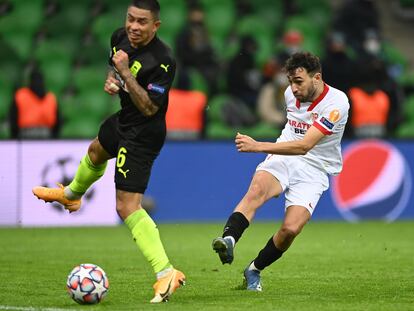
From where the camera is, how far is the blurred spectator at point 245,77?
17428 millimetres

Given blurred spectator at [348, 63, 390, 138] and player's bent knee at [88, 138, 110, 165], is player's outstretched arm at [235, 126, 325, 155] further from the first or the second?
blurred spectator at [348, 63, 390, 138]

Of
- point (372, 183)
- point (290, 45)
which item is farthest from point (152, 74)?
point (290, 45)

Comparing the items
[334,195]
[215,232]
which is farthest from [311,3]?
[215,232]

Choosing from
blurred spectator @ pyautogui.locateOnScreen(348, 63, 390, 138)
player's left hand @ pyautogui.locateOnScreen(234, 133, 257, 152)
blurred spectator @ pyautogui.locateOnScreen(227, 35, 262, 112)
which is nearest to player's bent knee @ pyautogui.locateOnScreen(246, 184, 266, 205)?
player's left hand @ pyautogui.locateOnScreen(234, 133, 257, 152)

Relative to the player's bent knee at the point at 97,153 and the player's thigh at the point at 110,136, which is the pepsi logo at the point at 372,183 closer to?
the player's bent knee at the point at 97,153

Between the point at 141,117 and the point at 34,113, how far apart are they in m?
7.82

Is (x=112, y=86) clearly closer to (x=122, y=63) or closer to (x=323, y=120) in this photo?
(x=122, y=63)

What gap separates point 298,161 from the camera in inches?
359

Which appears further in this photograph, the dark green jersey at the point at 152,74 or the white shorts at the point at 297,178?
the white shorts at the point at 297,178

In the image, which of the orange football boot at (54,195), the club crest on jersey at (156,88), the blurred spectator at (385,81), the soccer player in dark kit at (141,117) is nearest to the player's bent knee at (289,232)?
the soccer player in dark kit at (141,117)

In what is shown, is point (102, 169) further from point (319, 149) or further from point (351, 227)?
point (351, 227)

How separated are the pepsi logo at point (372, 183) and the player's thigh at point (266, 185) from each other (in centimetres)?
719

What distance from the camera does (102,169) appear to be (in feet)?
29.2

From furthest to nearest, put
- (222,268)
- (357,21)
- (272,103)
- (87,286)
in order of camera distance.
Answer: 1. (357,21)
2. (272,103)
3. (222,268)
4. (87,286)
